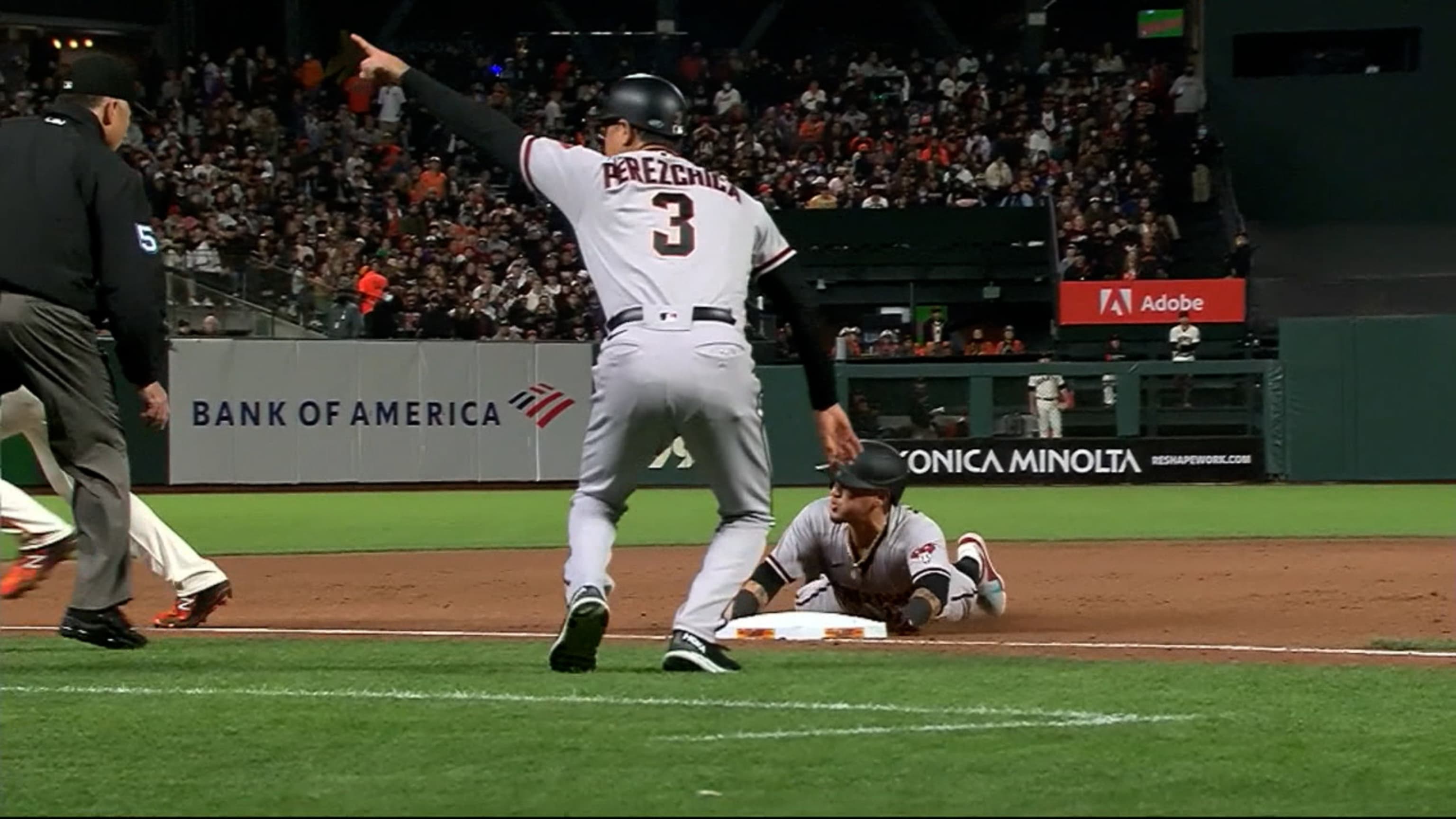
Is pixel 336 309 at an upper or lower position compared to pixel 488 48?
lower

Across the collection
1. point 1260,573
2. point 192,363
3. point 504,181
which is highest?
point 504,181

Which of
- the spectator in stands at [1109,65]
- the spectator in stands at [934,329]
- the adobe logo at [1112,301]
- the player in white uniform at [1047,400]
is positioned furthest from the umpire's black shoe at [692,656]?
the spectator in stands at [1109,65]

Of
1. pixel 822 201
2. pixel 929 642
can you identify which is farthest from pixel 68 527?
pixel 822 201

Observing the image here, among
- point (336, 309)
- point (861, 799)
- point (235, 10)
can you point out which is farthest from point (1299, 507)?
point (235, 10)

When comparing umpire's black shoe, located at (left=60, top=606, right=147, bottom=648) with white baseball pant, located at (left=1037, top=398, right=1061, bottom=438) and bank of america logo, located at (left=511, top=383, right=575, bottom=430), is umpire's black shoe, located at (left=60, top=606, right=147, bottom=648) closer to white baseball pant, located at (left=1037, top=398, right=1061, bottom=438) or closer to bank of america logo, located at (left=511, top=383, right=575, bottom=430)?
bank of america logo, located at (left=511, top=383, right=575, bottom=430)

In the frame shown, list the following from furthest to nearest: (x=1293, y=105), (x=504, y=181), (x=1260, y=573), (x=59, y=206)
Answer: (x=1293, y=105)
(x=504, y=181)
(x=1260, y=573)
(x=59, y=206)

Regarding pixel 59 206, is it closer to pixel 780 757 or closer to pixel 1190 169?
pixel 780 757

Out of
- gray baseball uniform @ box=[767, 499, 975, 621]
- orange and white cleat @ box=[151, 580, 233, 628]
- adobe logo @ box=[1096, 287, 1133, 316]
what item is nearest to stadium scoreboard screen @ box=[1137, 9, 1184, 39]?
adobe logo @ box=[1096, 287, 1133, 316]
